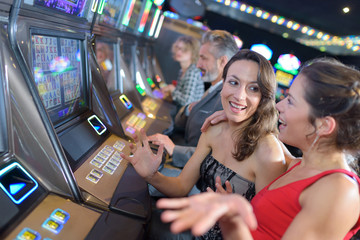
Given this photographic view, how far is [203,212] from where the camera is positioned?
0.62 m

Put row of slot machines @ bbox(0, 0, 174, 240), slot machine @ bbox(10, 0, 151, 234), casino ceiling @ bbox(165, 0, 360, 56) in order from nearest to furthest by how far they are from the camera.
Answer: row of slot machines @ bbox(0, 0, 174, 240), slot machine @ bbox(10, 0, 151, 234), casino ceiling @ bbox(165, 0, 360, 56)

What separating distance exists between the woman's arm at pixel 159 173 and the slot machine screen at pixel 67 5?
2.22 ft

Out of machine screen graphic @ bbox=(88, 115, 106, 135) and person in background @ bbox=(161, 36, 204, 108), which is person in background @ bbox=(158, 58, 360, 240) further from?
person in background @ bbox=(161, 36, 204, 108)

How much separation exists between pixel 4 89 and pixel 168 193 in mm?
883

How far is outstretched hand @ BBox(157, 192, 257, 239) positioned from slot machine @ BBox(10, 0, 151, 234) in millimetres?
484

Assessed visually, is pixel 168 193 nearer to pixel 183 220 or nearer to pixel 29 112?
pixel 29 112

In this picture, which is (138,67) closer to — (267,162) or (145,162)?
(145,162)

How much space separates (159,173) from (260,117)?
56cm

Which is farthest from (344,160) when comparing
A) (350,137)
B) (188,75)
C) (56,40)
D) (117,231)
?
(188,75)

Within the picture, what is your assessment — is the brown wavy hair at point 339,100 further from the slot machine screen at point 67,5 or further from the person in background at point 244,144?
the slot machine screen at point 67,5

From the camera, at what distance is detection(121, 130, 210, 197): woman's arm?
1433 millimetres

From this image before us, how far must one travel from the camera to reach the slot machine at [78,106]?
3.66 ft

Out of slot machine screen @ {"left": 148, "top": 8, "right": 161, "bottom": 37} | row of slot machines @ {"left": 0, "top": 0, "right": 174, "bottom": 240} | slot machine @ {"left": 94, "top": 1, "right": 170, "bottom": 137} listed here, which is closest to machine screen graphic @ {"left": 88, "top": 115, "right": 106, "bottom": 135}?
row of slot machines @ {"left": 0, "top": 0, "right": 174, "bottom": 240}

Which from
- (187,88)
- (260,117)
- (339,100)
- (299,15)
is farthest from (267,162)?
(299,15)
